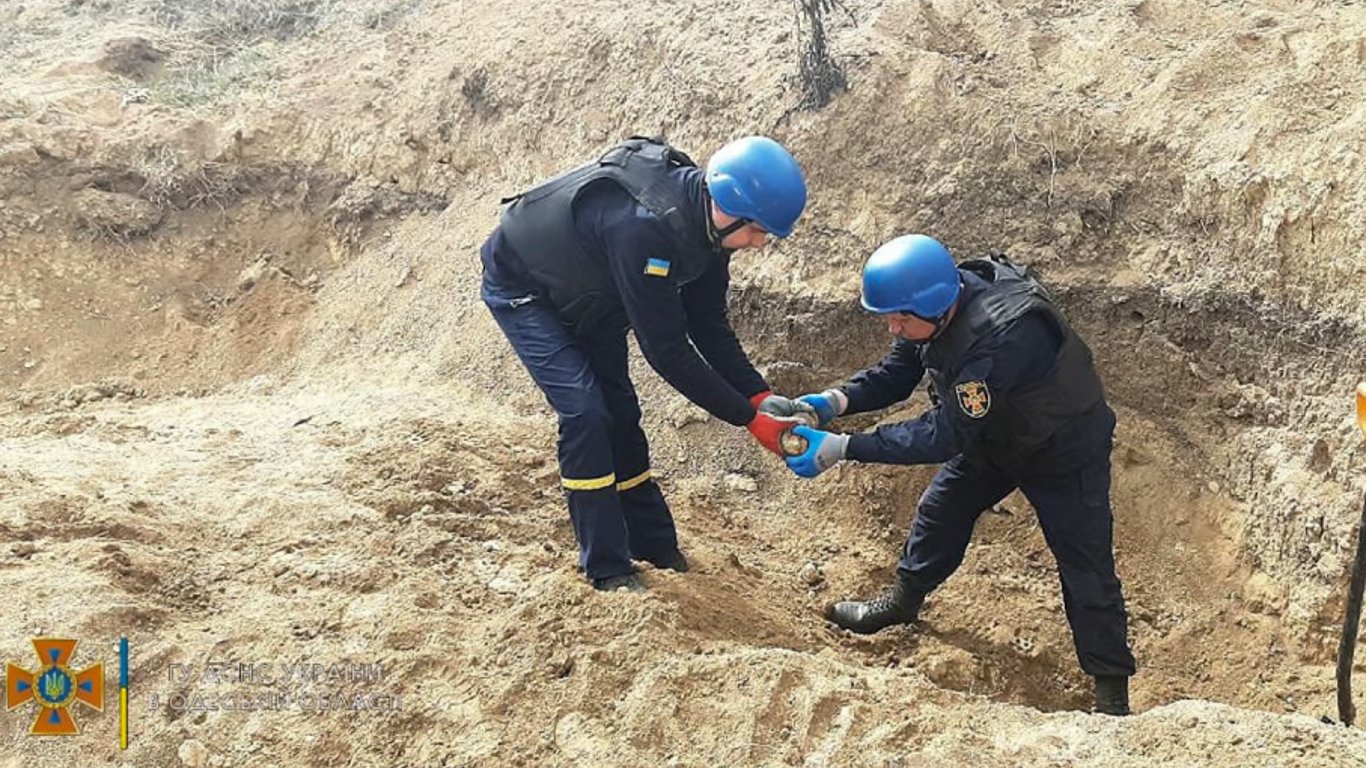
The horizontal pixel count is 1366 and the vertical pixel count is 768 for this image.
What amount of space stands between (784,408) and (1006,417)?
77cm

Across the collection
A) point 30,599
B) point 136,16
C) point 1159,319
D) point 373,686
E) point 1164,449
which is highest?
point 136,16

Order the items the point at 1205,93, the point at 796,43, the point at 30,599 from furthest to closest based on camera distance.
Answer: the point at 796,43
the point at 1205,93
the point at 30,599

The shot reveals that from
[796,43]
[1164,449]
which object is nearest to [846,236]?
[796,43]

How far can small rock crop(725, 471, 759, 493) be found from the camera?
500 centimetres

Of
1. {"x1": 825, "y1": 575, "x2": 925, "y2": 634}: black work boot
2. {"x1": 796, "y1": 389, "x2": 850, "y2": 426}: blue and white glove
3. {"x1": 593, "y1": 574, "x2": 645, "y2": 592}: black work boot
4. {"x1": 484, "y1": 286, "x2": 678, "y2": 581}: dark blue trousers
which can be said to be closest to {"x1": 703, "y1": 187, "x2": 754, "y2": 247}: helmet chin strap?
{"x1": 484, "y1": 286, "x2": 678, "y2": 581}: dark blue trousers

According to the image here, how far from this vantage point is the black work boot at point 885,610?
4.13m

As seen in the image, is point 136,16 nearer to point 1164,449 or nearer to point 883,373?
point 883,373

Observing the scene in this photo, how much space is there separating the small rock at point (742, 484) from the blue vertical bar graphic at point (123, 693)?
263 centimetres

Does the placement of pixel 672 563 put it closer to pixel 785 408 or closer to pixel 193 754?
pixel 785 408

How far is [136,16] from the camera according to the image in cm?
850

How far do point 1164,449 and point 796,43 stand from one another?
2795 millimetres

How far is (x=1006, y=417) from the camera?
11.3 ft

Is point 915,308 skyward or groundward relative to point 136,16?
groundward

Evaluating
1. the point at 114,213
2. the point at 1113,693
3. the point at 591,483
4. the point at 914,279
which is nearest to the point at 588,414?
the point at 591,483
